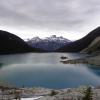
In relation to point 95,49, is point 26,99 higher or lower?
lower

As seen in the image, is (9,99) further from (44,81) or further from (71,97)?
(44,81)

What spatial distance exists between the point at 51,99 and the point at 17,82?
26476 millimetres

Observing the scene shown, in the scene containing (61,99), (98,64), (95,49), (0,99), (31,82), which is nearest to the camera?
(61,99)

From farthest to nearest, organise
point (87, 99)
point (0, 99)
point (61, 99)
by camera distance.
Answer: point (0, 99)
point (61, 99)
point (87, 99)

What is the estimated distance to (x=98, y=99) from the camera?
16203mm

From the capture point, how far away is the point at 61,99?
52.5 feet

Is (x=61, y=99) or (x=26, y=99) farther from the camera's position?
(x=26, y=99)

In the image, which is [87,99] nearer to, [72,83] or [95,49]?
[72,83]

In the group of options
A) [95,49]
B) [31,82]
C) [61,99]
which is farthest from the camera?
[95,49]

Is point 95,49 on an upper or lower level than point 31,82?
upper

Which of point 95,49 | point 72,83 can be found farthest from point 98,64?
point 95,49

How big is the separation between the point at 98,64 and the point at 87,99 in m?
71.3

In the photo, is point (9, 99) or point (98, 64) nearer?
point (9, 99)

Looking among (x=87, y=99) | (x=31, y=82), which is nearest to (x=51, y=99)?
(x=87, y=99)
